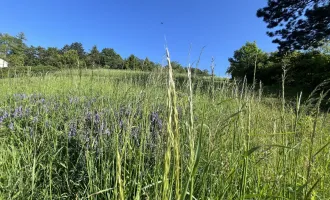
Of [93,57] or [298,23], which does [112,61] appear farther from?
[298,23]

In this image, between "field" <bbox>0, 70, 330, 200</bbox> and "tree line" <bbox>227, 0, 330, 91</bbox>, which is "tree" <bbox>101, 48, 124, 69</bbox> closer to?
Result: "field" <bbox>0, 70, 330, 200</bbox>

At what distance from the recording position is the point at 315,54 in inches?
427

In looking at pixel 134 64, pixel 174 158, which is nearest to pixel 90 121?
pixel 134 64

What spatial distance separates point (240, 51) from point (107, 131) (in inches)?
1402

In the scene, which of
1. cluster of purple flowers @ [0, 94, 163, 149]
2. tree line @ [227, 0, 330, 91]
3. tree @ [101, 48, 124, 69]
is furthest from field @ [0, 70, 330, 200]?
tree line @ [227, 0, 330, 91]

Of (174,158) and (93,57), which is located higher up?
(93,57)

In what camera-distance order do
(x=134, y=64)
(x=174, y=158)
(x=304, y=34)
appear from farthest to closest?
(x=304, y=34) < (x=134, y=64) < (x=174, y=158)

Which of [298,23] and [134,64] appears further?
[298,23]

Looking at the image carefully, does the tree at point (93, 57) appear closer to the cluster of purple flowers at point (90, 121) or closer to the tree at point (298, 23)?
the cluster of purple flowers at point (90, 121)

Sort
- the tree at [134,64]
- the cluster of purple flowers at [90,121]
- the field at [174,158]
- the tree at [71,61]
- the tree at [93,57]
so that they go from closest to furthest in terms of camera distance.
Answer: the field at [174,158] → the cluster of purple flowers at [90,121] → the tree at [71,61] → the tree at [134,64] → the tree at [93,57]

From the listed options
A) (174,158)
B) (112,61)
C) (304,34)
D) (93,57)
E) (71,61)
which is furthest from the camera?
(304,34)

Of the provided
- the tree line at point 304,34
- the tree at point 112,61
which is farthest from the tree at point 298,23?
the tree at point 112,61

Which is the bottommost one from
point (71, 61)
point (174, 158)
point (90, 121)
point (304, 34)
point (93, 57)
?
point (90, 121)

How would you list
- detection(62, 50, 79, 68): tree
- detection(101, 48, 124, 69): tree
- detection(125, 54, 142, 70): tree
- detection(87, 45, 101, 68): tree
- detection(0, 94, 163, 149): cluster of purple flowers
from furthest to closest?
detection(101, 48, 124, 69): tree, detection(87, 45, 101, 68): tree, detection(125, 54, 142, 70): tree, detection(62, 50, 79, 68): tree, detection(0, 94, 163, 149): cluster of purple flowers
